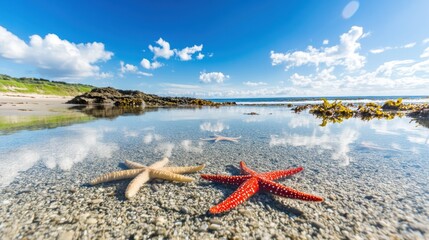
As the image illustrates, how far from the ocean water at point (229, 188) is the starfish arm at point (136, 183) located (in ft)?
0.49

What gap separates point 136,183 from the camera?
3480mm

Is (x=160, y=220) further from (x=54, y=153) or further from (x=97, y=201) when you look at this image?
(x=54, y=153)

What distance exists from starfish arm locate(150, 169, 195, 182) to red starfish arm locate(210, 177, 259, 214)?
1.06 meters

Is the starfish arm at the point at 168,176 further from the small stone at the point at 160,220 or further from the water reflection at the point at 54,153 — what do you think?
the water reflection at the point at 54,153

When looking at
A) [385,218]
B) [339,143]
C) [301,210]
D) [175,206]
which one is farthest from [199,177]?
[339,143]

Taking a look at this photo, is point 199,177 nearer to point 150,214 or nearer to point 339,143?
point 150,214

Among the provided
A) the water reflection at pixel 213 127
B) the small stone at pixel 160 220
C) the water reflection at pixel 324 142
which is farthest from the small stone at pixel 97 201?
the water reflection at pixel 213 127

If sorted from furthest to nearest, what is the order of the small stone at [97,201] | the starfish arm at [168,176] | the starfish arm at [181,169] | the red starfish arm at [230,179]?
the starfish arm at [181,169] < the starfish arm at [168,176] < the red starfish arm at [230,179] < the small stone at [97,201]

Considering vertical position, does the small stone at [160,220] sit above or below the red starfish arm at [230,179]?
below

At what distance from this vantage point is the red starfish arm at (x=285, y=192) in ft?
9.70

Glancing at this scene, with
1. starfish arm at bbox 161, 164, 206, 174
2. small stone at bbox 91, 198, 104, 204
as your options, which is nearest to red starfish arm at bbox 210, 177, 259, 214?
starfish arm at bbox 161, 164, 206, 174

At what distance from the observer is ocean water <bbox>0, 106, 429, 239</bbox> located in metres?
2.68

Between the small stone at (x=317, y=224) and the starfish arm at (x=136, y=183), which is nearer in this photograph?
the small stone at (x=317, y=224)

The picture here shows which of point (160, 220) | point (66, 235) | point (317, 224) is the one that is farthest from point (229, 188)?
point (66, 235)
